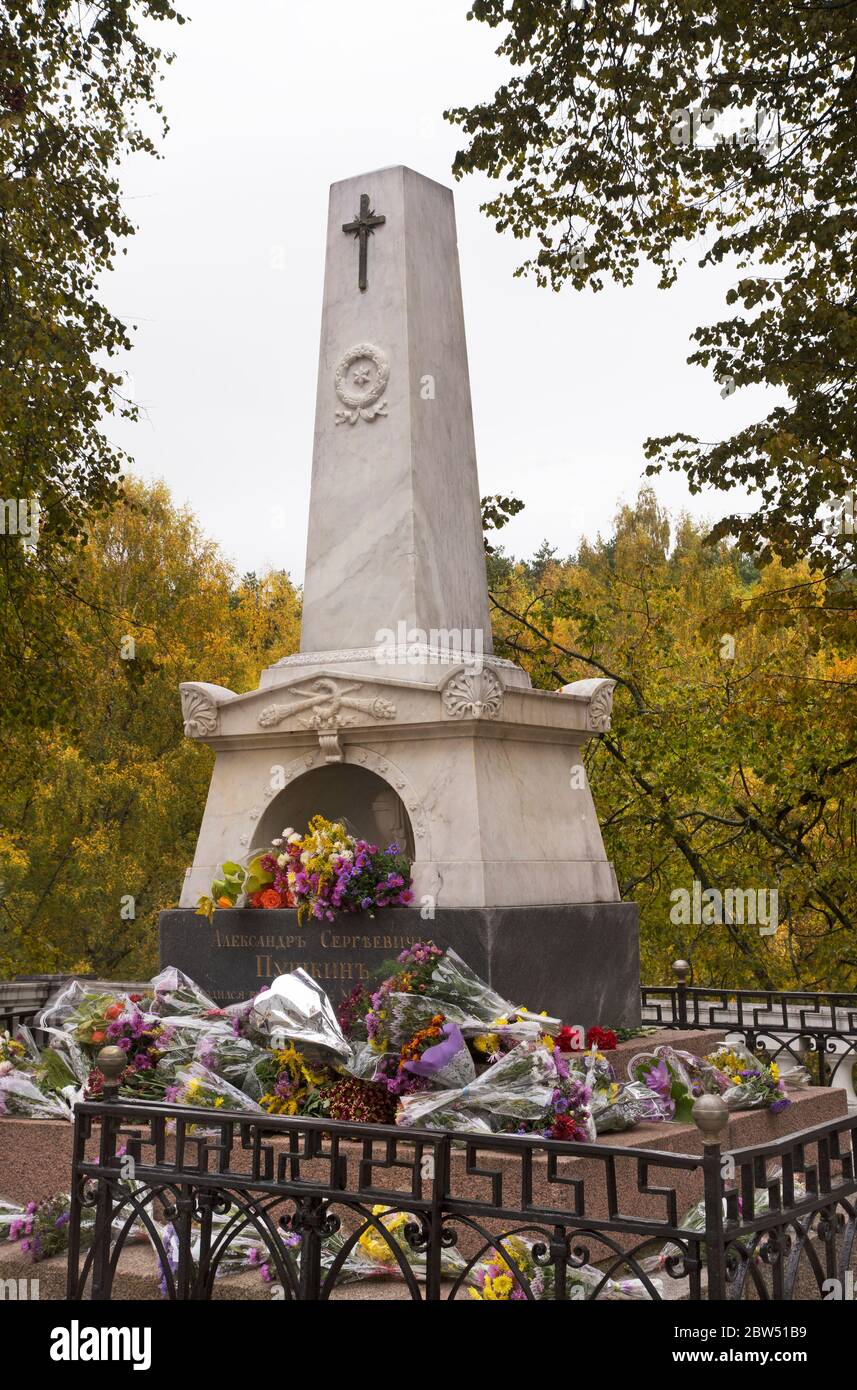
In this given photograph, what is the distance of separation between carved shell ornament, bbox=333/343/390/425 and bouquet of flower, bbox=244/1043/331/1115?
400 centimetres

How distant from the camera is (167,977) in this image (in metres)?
7.78

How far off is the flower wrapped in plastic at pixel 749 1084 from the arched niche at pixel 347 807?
2.15 metres

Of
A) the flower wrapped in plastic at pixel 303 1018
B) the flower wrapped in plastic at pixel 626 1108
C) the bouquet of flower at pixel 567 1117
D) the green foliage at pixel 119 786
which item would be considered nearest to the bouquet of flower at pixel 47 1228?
the flower wrapped in plastic at pixel 303 1018

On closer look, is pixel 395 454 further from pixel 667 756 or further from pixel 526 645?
pixel 526 645

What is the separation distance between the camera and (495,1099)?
585 cm

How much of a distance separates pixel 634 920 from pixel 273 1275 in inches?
157

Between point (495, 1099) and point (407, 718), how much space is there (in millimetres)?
2575

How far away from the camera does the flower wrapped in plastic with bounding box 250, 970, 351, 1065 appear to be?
6398mm

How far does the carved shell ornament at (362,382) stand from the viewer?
8.72 m

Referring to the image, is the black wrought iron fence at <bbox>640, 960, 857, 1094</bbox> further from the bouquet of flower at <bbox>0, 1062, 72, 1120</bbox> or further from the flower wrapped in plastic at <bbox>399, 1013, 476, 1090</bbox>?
the bouquet of flower at <bbox>0, 1062, 72, 1120</bbox>

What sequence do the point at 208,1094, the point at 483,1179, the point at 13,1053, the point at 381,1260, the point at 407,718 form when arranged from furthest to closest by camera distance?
the point at 407,718 < the point at 13,1053 < the point at 208,1094 < the point at 483,1179 < the point at 381,1260

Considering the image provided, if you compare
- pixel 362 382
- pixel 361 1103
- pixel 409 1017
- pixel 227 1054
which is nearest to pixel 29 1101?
pixel 227 1054

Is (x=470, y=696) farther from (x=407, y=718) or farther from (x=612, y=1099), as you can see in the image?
(x=612, y=1099)

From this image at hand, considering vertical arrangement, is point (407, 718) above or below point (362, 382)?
below
